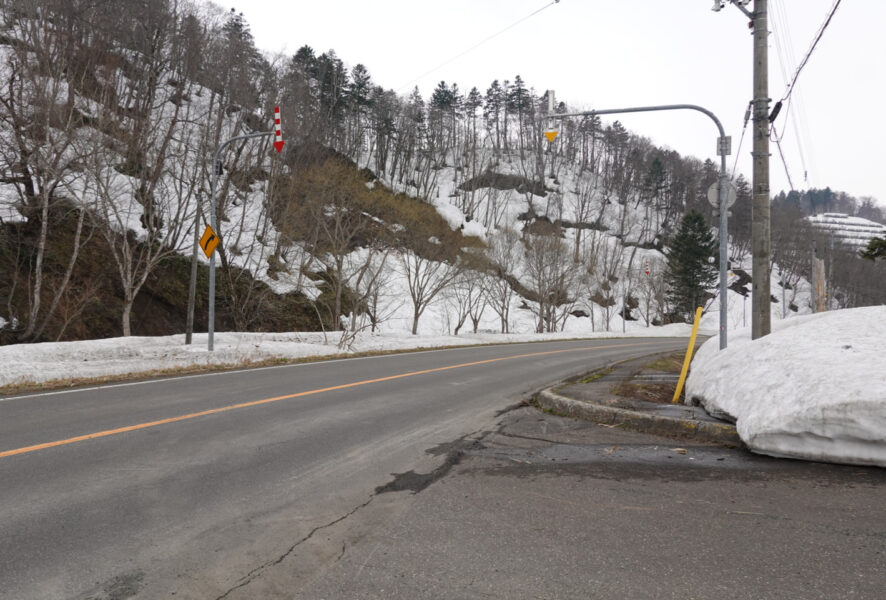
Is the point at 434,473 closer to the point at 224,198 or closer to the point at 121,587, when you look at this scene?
the point at 121,587

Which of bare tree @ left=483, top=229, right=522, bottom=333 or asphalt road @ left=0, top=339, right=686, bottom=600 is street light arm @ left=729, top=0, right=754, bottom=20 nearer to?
asphalt road @ left=0, top=339, right=686, bottom=600

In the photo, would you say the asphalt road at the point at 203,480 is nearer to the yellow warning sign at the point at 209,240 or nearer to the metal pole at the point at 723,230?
the metal pole at the point at 723,230

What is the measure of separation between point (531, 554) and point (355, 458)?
8.33ft

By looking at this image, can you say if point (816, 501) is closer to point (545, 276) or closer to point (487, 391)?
point (487, 391)

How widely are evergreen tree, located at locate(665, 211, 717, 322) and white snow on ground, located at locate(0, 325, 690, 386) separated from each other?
46.6 metres

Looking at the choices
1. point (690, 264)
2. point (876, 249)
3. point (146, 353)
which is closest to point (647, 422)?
point (146, 353)

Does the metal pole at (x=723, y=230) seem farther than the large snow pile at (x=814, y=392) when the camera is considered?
Yes

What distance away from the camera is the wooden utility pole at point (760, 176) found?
29.9 feet

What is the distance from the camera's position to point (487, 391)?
9.77m

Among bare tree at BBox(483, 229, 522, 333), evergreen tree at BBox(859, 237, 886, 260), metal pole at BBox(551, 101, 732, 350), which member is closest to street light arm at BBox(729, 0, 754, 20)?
metal pole at BBox(551, 101, 732, 350)

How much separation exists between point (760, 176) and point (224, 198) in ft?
95.6

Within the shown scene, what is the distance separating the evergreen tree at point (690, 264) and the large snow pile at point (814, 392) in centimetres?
5640

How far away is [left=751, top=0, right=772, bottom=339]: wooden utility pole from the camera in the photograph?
910cm

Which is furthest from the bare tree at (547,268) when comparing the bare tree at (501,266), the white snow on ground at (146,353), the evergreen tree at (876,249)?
the evergreen tree at (876,249)
